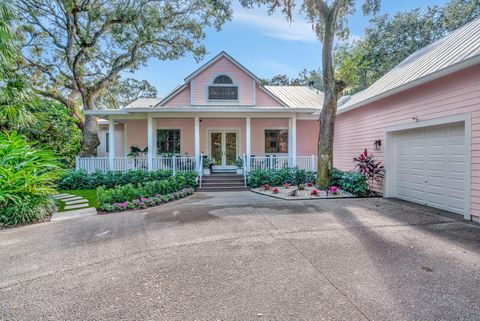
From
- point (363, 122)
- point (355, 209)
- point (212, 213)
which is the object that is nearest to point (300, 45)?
point (363, 122)

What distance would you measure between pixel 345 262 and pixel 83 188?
35.5ft

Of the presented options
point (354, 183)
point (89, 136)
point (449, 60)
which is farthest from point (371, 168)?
point (89, 136)

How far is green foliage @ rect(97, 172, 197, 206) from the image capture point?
6.82m

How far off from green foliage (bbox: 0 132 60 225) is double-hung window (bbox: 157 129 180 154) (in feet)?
21.1

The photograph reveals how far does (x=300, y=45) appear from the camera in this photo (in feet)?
51.2

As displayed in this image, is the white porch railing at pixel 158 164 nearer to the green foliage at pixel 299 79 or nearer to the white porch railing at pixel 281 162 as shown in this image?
the white porch railing at pixel 281 162

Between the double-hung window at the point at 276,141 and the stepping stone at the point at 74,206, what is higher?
the double-hung window at the point at 276,141

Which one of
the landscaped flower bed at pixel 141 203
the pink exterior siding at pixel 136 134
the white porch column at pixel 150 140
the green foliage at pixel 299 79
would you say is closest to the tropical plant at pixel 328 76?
the landscaped flower bed at pixel 141 203

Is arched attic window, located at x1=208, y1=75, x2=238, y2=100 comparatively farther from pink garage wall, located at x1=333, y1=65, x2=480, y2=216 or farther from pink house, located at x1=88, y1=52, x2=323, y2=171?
pink garage wall, located at x1=333, y1=65, x2=480, y2=216

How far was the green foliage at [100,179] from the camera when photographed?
10.3 m

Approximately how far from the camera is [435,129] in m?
6.52

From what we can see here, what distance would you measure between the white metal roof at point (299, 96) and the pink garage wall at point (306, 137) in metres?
0.97

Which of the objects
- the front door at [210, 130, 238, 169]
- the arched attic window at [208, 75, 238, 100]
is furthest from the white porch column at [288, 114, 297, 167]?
the arched attic window at [208, 75, 238, 100]

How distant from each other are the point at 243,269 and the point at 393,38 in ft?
80.9
